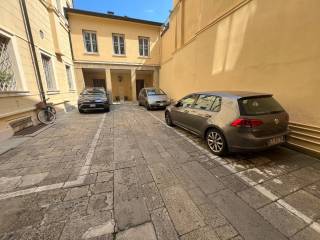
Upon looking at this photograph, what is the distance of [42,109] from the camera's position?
21.6 feet

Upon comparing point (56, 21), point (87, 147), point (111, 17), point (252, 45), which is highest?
point (111, 17)

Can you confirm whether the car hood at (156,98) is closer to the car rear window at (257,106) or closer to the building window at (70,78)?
the building window at (70,78)

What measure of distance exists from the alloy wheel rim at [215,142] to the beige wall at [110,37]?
12.4 m

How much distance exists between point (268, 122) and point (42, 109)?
8186 millimetres

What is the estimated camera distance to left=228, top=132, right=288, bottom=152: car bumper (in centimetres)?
287

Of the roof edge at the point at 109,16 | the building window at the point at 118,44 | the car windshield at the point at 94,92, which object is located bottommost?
the car windshield at the point at 94,92

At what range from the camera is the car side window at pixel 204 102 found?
373 centimetres

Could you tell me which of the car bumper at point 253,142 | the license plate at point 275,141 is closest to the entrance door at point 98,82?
the car bumper at point 253,142

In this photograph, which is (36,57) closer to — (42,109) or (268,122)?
(42,109)

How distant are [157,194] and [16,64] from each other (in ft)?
22.3

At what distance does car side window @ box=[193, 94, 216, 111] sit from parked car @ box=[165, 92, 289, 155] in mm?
29

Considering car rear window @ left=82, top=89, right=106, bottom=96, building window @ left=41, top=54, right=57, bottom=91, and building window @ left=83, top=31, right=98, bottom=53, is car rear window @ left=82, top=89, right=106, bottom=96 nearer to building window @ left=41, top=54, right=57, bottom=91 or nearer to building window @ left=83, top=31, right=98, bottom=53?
building window @ left=41, top=54, right=57, bottom=91

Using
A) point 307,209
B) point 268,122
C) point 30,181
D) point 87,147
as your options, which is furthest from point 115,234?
point 268,122

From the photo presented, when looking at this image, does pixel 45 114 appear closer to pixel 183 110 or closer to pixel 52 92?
pixel 52 92
